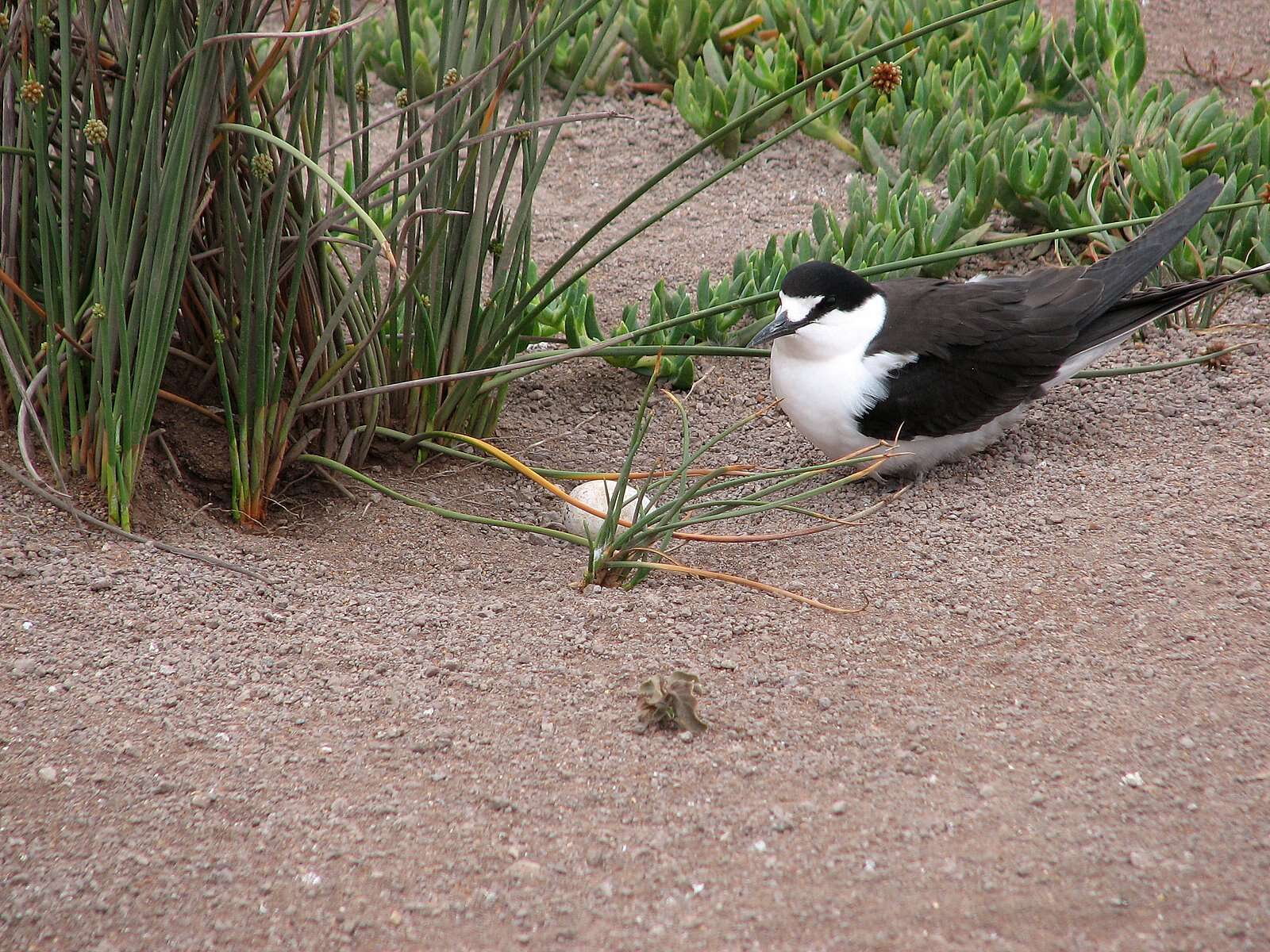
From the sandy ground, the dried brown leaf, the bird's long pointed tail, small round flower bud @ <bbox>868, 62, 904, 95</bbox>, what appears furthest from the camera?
the bird's long pointed tail

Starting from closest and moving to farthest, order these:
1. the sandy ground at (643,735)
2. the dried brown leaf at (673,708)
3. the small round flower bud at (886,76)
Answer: the sandy ground at (643,735) → the dried brown leaf at (673,708) → the small round flower bud at (886,76)

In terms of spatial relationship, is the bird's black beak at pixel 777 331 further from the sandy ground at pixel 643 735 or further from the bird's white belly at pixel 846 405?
the sandy ground at pixel 643 735

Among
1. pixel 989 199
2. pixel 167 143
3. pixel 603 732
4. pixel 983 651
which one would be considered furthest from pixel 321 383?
pixel 989 199

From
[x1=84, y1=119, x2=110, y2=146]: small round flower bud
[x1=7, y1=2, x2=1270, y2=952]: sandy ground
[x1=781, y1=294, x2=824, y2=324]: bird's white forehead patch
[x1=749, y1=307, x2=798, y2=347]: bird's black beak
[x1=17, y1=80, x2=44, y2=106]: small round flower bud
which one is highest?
[x1=17, y1=80, x2=44, y2=106]: small round flower bud

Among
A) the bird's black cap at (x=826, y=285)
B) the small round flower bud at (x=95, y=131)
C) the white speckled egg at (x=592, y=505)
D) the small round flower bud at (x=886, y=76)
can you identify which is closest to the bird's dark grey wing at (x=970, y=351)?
the bird's black cap at (x=826, y=285)

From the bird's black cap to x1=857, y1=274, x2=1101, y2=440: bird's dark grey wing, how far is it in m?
0.12

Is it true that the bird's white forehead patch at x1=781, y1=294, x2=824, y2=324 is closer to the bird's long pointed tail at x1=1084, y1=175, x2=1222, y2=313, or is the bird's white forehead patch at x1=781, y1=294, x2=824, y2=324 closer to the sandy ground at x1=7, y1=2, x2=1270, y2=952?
the sandy ground at x1=7, y1=2, x2=1270, y2=952

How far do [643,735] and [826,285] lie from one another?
1316 mm

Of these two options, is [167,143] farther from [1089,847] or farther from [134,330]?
[1089,847]

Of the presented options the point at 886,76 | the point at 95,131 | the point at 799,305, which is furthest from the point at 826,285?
the point at 95,131

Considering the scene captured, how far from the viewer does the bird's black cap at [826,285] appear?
111 inches

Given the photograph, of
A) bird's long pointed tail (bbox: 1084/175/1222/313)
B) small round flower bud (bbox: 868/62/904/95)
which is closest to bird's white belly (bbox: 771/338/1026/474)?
bird's long pointed tail (bbox: 1084/175/1222/313)

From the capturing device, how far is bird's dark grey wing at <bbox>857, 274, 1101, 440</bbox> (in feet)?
9.27

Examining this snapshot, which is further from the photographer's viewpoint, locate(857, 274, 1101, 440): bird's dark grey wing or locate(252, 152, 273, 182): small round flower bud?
locate(857, 274, 1101, 440): bird's dark grey wing
